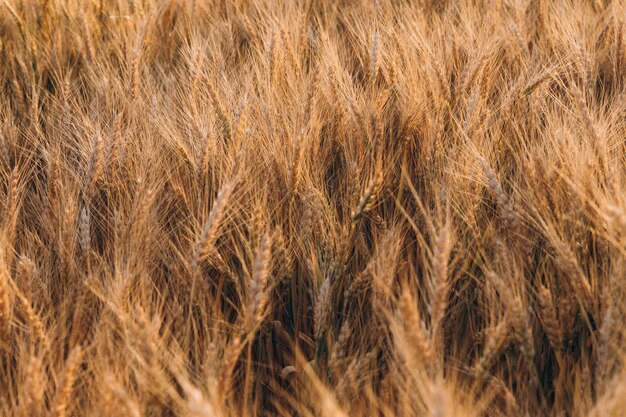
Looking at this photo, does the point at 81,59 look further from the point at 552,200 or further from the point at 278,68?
the point at 552,200

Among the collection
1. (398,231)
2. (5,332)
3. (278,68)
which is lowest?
(5,332)

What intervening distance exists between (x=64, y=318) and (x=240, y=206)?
0.40 m

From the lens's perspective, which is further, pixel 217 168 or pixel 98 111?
pixel 98 111

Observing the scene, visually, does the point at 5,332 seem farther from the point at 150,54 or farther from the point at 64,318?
the point at 150,54

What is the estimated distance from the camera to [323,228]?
1287 millimetres

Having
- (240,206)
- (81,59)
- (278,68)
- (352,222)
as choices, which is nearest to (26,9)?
(81,59)

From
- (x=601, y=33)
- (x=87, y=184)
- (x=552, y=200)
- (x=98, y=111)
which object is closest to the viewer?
(x=552, y=200)

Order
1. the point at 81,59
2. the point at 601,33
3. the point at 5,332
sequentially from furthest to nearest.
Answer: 1. the point at 81,59
2. the point at 601,33
3. the point at 5,332

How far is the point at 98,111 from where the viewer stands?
5.87ft

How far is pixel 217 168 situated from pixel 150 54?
0.85 m

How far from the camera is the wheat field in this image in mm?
1039

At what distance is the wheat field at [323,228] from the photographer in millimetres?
1039

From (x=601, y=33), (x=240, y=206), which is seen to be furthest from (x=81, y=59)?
(x=601, y=33)

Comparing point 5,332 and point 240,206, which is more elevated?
point 240,206
